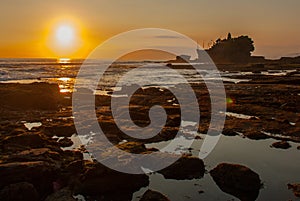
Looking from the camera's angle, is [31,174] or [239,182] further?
[239,182]

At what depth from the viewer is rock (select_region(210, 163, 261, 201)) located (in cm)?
1059

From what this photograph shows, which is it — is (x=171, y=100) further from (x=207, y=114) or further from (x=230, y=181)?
(x=230, y=181)

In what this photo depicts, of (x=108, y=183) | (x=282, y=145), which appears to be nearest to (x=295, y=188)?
(x=282, y=145)

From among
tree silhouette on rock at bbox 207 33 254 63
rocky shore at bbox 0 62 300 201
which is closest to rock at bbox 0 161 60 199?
rocky shore at bbox 0 62 300 201

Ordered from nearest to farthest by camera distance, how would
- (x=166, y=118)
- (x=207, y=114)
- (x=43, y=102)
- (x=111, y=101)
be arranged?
(x=166, y=118) < (x=207, y=114) < (x=43, y=102) < (x=111, y=101)

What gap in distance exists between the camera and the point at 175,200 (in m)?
10.1

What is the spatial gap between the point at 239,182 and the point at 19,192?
764 centimetres

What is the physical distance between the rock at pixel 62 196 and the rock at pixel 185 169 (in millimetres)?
3780

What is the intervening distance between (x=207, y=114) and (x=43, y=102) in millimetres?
15643

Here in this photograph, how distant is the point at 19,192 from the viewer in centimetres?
966

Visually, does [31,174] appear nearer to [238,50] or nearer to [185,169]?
[185,169]

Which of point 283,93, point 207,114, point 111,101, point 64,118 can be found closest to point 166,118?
point 207,114

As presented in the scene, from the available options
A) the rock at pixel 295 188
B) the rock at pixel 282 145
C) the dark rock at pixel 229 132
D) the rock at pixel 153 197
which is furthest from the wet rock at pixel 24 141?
the rock at pixel 282 145

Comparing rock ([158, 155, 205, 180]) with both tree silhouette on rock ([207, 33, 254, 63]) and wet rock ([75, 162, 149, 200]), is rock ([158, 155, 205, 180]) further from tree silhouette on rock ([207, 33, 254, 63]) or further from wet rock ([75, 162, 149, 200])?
tree silhouette on rock ([207, 33, 254, 63])
